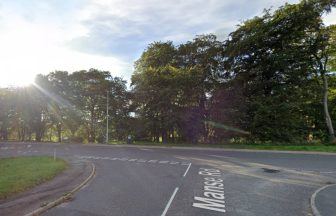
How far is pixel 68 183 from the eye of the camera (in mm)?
12508

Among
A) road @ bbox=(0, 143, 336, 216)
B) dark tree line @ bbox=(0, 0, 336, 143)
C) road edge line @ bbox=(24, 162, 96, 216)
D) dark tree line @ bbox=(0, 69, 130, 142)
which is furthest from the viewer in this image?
dark tree line @ bbox=(0, 69, 130, 142)

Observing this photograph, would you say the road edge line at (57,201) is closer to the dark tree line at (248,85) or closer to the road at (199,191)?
the road at (199,191)

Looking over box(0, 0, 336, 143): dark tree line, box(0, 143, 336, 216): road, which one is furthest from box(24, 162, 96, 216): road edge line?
box(0, 0, 336, 143): dark tree line

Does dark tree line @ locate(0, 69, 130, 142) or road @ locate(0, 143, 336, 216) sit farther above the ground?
dark tree line @ locate(0, 69, 130, 142)

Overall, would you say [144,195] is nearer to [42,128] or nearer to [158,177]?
[158,177]

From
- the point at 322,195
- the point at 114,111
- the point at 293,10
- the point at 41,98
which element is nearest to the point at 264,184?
the point at 322,195

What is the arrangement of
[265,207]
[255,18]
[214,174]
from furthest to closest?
[255,18] → [214,174] → [265,207]

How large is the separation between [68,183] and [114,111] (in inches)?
1446

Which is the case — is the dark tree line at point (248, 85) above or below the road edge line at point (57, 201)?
above

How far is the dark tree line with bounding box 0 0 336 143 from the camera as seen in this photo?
35094 mm

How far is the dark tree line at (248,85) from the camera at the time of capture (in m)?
35.1

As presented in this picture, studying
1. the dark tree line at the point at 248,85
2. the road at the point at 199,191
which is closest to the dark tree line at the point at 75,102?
the dark tree line at the point at 248,85

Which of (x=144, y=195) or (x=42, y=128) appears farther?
(x=42, y=128)

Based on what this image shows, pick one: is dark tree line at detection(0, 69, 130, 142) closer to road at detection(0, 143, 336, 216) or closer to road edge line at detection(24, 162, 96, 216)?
road at detection(0, 143, 336, 216)
